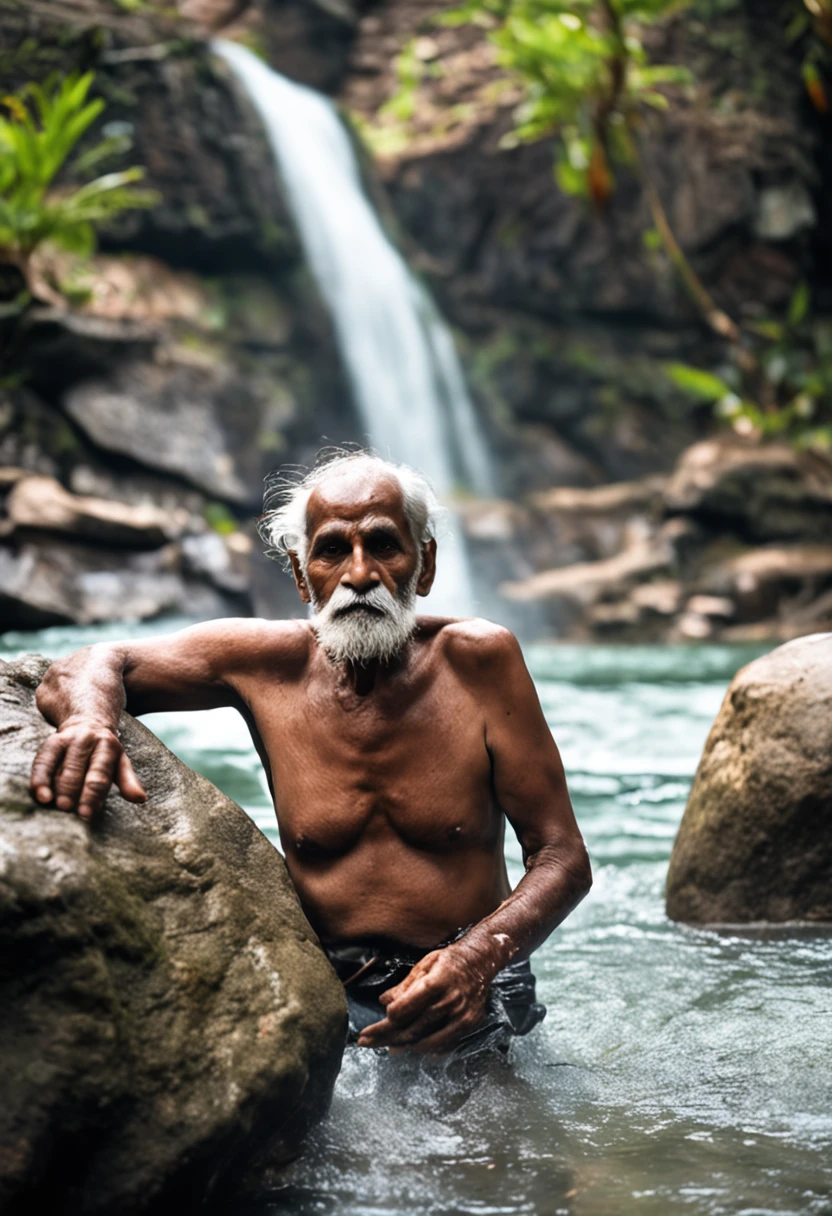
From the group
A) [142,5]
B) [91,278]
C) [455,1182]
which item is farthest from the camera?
[142,5]

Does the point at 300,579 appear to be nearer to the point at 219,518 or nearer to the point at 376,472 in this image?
the point at 376,472

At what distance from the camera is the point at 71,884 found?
1.89 meters

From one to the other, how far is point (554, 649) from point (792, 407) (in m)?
6.27

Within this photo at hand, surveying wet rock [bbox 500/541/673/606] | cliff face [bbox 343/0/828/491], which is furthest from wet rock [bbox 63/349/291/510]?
cliff face [bbox 343/0/828/491]

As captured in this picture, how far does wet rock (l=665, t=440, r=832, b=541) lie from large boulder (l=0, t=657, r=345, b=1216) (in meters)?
12.8

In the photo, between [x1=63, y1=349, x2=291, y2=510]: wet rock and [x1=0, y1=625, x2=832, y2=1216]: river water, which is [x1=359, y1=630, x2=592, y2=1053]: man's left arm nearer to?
[x1=0, y1=625, x2=832, y2=1216]: river water

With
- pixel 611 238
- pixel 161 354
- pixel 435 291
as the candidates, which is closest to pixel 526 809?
pixel 161 354

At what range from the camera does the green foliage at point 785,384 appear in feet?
53.8

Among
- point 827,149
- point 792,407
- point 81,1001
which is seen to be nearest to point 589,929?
point 81,1001

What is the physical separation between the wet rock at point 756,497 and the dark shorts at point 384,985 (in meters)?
12.3

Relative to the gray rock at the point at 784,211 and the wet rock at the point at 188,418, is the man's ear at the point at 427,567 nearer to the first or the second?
the wet rock at the point at 188,418

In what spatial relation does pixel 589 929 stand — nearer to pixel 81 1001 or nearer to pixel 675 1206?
pixel 675 1206

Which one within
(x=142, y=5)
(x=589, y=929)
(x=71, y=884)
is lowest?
(x=589, y=929)

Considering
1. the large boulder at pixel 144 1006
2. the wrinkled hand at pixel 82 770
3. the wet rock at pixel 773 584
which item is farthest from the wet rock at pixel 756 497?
the wrinkled hand at pixel 82 770
